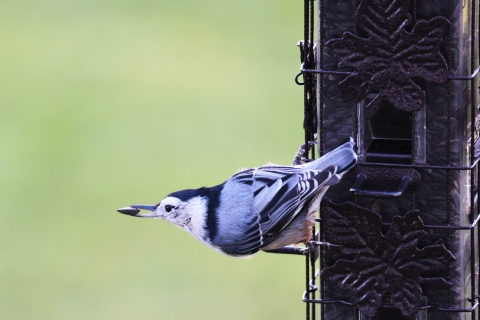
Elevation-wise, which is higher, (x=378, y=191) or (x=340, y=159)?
(x=340, y=159)

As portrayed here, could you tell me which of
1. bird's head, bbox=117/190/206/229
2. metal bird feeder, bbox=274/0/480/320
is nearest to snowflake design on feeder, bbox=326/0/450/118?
metal bird feeder, bbox=274/0/480/320

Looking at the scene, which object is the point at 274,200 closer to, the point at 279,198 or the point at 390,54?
the point at 279,198

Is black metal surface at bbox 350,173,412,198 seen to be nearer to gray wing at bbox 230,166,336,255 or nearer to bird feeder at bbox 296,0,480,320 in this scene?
bird feeder at bbox 296,0,480,320

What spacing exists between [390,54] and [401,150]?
51cm

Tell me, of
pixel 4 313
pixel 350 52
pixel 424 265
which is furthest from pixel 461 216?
pixel 4 313

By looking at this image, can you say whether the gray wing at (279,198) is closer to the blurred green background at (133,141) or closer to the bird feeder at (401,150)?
the bird feeder at (401,150)

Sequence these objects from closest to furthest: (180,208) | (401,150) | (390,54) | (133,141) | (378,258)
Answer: (390,54) → (378,258) → (401,150) → (180,208) → (133,141)

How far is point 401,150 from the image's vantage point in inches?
179

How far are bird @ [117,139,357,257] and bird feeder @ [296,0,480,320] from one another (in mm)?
112

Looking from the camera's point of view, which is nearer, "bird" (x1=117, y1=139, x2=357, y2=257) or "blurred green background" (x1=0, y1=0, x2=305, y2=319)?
"bird" (x1=117, y1=139, x2=357, y2=257)

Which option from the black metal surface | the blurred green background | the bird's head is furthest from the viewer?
the blurred green background

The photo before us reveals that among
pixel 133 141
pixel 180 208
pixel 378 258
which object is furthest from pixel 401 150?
pixel 133 141

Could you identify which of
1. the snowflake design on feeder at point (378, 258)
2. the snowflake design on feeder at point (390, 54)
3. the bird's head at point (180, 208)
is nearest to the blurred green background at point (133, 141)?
the bird's head at point (180, 208)

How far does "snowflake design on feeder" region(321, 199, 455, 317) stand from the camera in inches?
173
